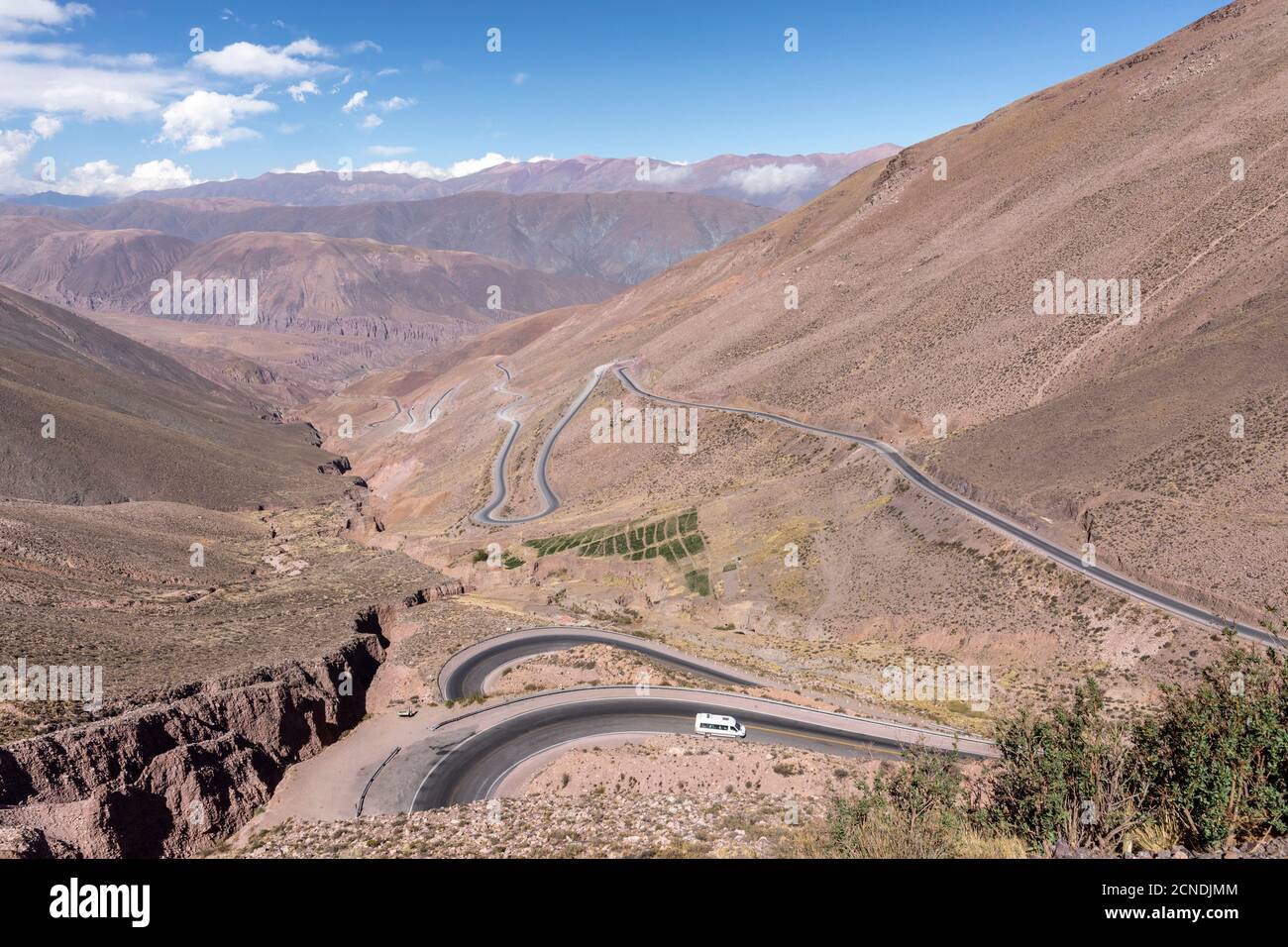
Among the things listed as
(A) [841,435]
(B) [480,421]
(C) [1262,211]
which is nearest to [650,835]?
(A) [841,435]

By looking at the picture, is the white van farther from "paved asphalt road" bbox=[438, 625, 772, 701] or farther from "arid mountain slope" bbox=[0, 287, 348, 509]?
"arid mountain slope" bbox=[0, 287, 348, 509]

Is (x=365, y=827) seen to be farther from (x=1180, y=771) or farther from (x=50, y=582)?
(x=50, y=582)

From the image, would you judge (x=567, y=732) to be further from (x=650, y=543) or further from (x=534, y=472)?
(x=534, y=472)

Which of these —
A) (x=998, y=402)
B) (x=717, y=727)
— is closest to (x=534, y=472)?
(x=998, y=402)

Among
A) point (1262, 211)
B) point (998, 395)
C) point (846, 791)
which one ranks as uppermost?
point (1262, 211)

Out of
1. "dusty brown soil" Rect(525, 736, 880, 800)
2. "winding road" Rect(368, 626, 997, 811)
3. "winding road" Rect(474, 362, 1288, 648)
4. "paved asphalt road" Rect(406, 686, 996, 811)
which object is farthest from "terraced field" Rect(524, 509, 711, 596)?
"dusty brown soil" Rect(525, 736, 880, 800)
